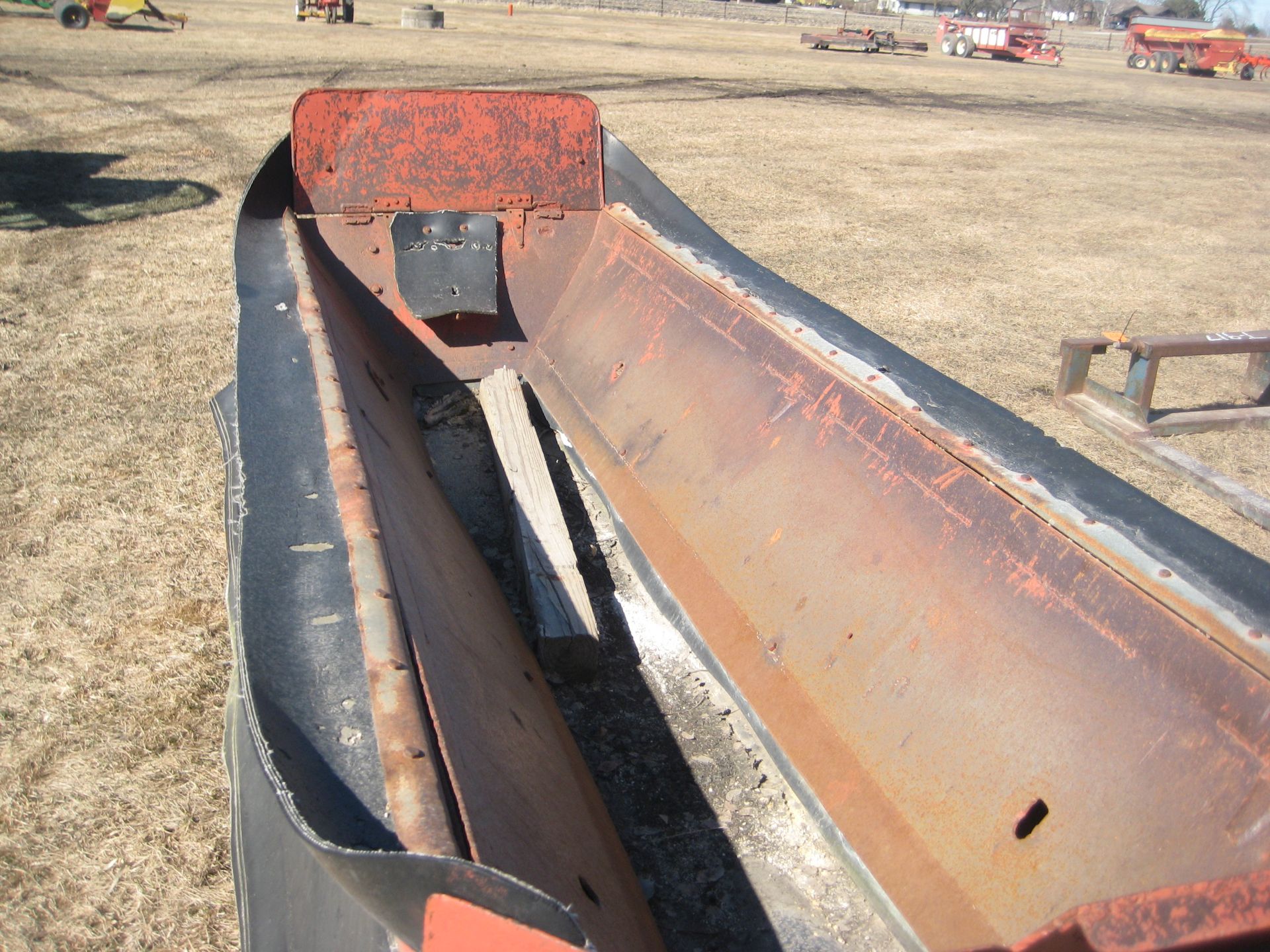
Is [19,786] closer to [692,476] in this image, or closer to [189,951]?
[189,951]

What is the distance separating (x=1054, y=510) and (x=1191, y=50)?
1084 inches

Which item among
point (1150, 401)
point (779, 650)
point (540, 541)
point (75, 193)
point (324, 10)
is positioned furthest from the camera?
point (324, 10)

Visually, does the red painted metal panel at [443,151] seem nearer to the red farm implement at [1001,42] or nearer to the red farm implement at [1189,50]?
the red farm implement at [1001,42]

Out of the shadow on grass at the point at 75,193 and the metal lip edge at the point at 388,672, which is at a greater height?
the shadow on grass at the point at 75,193

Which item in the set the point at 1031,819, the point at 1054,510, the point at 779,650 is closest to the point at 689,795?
the point at 779,650

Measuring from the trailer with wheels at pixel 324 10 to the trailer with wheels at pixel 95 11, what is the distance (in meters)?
3.65

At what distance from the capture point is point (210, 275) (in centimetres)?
516

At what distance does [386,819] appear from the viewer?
1.03m

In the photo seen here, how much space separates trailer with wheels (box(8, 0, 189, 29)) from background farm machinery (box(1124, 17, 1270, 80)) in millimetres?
22527

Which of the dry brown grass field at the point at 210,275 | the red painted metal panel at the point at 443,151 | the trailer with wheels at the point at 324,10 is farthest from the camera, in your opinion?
the trailer with wheels at the point at 324,10

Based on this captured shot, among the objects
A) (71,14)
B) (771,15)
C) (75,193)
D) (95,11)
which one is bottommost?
(75,193)

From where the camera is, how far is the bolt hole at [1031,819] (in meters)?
1.38

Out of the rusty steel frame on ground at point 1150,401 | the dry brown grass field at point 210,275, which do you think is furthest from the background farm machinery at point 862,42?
the rusty steel frame on ground at point 1150,401

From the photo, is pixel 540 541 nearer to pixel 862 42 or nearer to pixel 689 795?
pixel 689 795
